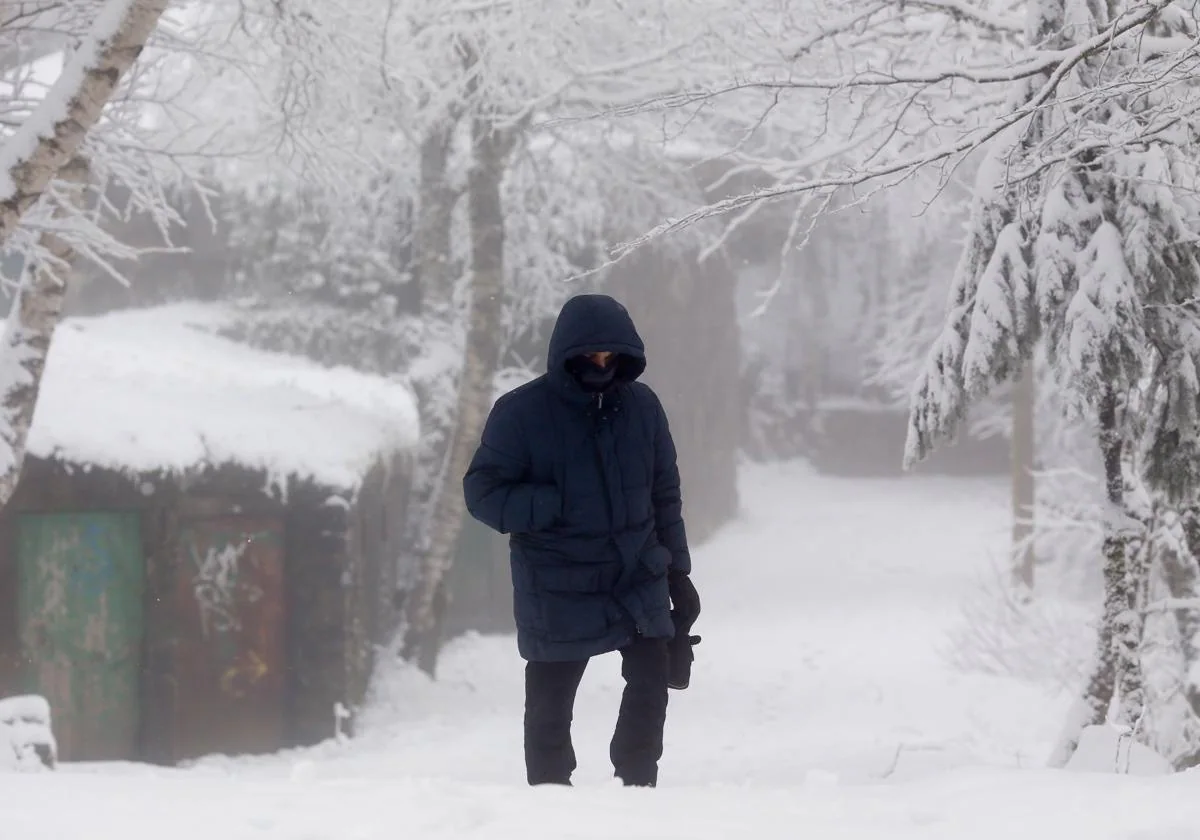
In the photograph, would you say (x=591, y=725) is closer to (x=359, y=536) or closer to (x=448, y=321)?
(x=359, y=536)

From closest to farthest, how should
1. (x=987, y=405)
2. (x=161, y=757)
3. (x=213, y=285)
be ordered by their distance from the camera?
(x=161, y=757), (x=213, y=285), (x=987, y=405)

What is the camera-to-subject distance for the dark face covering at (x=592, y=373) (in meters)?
3.87

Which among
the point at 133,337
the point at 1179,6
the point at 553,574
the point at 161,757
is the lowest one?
the point at 161,757

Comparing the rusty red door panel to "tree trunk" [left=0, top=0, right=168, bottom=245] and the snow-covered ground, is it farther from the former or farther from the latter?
"tree trunk" [left=0, top=0, right=168, bottom=245]

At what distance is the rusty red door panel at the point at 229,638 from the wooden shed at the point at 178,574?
0.04 feet

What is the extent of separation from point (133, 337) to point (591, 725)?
24.2 feet

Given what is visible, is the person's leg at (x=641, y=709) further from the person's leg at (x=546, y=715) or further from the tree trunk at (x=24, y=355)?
the tree trunk at (x=24, y=355)

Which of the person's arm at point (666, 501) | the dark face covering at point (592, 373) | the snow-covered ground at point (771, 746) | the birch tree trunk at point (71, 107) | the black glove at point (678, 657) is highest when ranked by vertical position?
the birch tree trunk at point (71, 107)

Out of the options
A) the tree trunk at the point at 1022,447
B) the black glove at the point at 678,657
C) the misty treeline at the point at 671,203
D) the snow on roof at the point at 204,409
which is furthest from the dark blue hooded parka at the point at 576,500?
the tree trunk at the point at 1022,447

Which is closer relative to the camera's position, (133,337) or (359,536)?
(359,536)

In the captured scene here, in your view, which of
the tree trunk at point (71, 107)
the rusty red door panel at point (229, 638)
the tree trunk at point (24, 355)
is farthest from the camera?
the rusty red door panel at point (229, 638)

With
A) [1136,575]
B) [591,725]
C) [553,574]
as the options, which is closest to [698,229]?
[591,725]

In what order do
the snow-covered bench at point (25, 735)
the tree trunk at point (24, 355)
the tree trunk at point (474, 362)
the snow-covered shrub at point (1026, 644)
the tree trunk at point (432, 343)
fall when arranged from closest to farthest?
the snow-covered bench at point (25, 735) < the tree trunk at point (24, 355) < the snow-covered shrub at point (1026, 644) < the tree trunk at point (474, 362) < the tree trunk at point (432, 343)

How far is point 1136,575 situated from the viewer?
6195 mm
